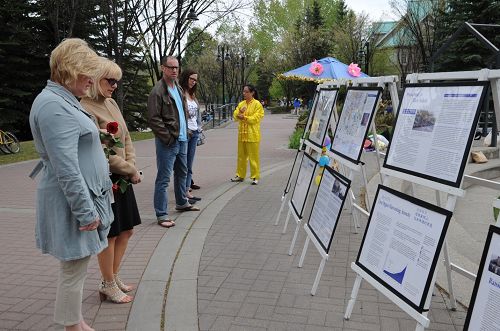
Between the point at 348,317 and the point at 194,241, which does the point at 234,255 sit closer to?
the point at 194,241

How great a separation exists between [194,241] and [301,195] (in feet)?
4.31

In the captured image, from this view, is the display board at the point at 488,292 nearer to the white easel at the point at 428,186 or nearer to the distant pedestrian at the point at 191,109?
the white easel at the point at 428,186

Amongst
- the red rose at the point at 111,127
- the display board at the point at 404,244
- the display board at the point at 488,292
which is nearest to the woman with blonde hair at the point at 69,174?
the red rose at the point at 111,127

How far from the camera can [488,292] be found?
2217 mm

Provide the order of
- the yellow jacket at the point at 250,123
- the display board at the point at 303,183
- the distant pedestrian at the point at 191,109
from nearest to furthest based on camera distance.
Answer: the display board at the point at 303,183, the distant pedestrian at the point at 191,109, the yellow jacket at the point at 250,123

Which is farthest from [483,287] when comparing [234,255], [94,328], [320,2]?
[320,2]

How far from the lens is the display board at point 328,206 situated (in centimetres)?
356

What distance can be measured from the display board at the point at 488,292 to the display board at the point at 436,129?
382 mm

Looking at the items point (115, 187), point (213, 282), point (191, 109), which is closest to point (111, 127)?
point (115, 187)

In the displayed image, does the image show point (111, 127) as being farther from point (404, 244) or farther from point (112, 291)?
point (404, 244)

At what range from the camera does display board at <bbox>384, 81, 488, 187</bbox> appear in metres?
2.48

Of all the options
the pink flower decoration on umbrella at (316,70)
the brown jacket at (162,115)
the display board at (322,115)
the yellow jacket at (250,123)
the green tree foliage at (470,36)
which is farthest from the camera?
the green tree foliage at (470,36)

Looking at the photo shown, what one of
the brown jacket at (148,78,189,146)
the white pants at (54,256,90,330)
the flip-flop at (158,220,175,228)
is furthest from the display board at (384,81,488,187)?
the flip-flop at (158,220,175,228)

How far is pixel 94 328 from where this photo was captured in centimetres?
318
